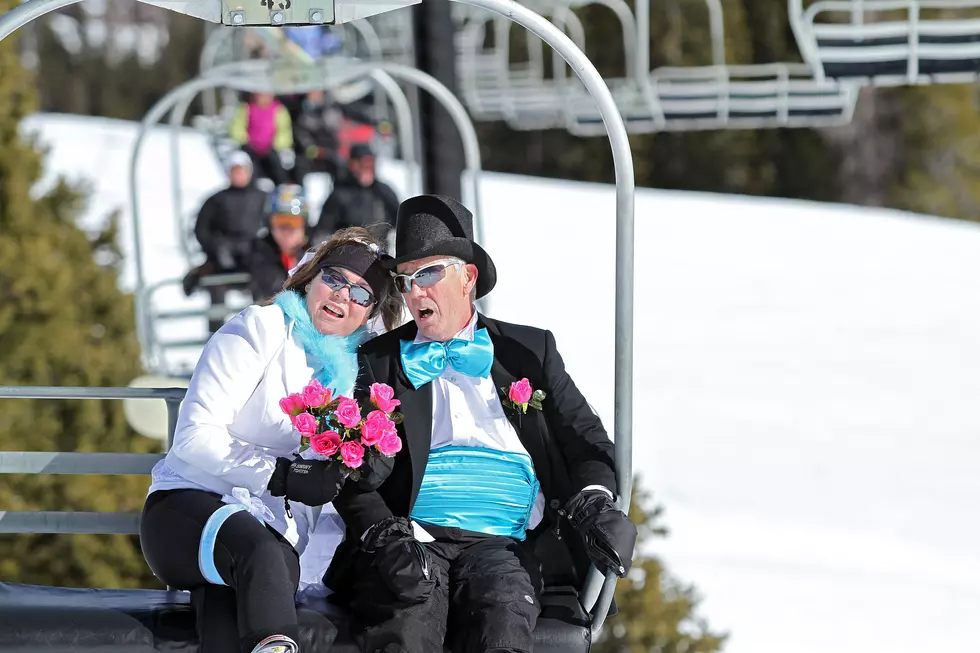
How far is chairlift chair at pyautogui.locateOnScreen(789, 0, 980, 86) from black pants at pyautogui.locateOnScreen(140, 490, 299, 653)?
12.8 feet

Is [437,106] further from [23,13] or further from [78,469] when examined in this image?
[23,13]

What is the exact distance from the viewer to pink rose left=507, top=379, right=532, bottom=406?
9.55 ft

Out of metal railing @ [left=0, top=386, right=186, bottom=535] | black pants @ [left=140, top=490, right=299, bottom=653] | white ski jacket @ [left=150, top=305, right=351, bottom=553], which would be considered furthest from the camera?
metal railing @ [left=0, top=386, right=186, bottom=535]

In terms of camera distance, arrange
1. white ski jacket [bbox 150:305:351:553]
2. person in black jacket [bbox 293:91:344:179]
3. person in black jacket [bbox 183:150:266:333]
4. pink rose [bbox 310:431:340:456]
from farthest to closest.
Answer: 1. person in black jacket [bbox 293:91:344:179]
2. person in black jacket [bbox 183:150:266:333]
3. white ski jacket [bbox 150:305:351:553]
4. pink rose [bbox 310:431:340:456]

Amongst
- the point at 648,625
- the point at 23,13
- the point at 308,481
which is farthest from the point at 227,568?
the point at 648,625

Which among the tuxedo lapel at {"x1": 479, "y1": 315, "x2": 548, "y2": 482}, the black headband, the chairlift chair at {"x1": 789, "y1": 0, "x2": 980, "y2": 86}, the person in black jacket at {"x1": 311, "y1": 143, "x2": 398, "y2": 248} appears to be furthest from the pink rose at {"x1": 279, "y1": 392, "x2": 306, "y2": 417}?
the person in black jacket at {"x1": 311, "y1": 143, "x2": 398, "y2": 248}

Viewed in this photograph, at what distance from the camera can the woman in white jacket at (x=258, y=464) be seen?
2645mm

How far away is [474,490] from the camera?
2.91 meters

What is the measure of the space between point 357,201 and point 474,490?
4739 millimetres

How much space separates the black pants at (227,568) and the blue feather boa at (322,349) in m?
0.35

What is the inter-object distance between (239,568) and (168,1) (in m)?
1.10

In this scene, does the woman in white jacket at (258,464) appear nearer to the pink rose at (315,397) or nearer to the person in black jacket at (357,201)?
the pink rose at (315,397)

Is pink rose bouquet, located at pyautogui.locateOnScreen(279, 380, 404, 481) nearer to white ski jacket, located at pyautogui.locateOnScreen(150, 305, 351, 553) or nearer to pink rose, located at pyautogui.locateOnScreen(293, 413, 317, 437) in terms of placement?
pink rose, located at pyautogui.locateOnScreen(293, 413, 317, 437)

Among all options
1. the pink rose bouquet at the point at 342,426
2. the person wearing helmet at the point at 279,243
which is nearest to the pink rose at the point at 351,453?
the pink rose bouquet at the point at 342,426
